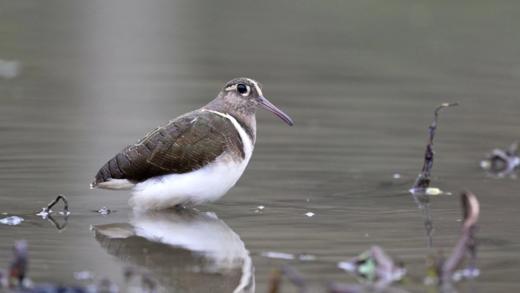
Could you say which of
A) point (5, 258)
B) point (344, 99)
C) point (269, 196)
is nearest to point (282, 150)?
point (269, 196)

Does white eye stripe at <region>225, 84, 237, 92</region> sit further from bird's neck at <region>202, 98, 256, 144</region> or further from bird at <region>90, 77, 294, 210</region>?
bird at <region>90, 77, 294, 210</region>

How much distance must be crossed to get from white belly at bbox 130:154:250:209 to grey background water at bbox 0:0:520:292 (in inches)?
9.7

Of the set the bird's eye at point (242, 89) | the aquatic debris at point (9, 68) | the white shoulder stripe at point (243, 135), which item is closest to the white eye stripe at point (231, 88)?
the bird's eye at point (242, 89)

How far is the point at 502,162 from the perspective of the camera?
1273 cm

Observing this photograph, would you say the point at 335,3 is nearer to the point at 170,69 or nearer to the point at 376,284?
the point at 170,69

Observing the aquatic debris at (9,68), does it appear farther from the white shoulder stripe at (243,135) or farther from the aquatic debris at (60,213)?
the aquatic debris at (60,213)

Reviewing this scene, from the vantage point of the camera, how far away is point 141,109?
1555cm

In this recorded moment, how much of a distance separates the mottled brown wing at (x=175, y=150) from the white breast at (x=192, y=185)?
0.06 metres

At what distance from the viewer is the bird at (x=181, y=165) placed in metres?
9.98

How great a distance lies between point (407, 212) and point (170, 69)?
9.37 metres

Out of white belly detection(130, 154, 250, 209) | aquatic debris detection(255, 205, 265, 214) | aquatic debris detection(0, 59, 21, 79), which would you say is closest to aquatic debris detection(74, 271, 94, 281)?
white belly detection(130, 154, 250, 209)

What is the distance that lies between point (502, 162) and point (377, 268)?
5097 mm

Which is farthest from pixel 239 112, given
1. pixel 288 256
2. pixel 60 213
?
pixel 288 256

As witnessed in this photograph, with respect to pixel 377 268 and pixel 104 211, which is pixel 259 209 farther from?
pixel 377 268
